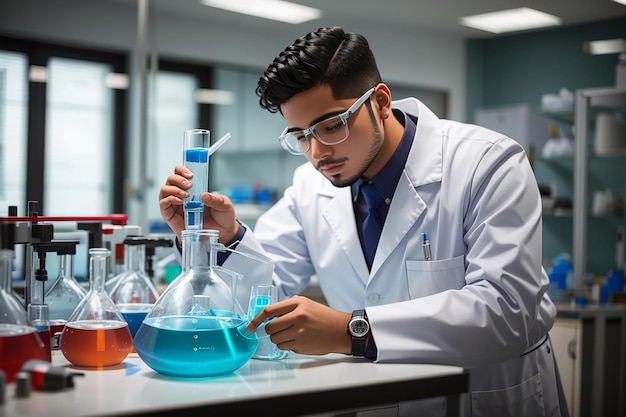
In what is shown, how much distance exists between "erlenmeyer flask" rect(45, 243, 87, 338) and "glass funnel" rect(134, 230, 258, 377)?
23 cm

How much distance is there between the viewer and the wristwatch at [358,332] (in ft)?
3.77

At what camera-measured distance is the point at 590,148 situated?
3.66 metres

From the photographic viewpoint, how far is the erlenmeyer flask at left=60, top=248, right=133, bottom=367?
1062mm

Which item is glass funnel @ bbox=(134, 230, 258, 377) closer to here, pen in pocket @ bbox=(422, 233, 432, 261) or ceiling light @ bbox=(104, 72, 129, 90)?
pen in pocket @ bbox=(422, 233, 432, 261)

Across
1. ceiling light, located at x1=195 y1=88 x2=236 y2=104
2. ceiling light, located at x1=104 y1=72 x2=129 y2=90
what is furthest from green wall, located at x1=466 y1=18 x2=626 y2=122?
ceiling light, located at x1=104 y1=72 x2=129 y2=90

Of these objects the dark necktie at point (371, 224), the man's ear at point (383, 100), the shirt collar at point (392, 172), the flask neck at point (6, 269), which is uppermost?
the man's ear at point (383, 100)

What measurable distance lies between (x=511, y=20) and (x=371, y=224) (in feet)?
11.4

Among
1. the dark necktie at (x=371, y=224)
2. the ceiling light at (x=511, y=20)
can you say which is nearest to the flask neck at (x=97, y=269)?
the dark necktie at (x=371, y=224)

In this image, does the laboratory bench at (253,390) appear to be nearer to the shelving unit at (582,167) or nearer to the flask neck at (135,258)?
the flask neck at (135,258)

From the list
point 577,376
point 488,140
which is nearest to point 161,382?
point 488,140

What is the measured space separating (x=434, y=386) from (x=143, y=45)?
10.3ft

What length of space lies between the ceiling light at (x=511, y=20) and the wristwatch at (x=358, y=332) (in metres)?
3.72

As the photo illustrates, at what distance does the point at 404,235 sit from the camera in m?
1.50

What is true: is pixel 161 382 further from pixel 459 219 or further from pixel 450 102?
pixel 450 102
